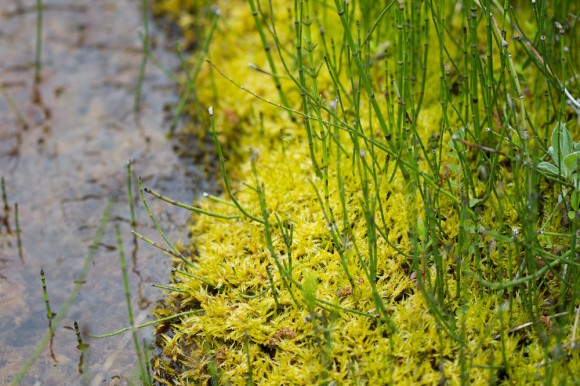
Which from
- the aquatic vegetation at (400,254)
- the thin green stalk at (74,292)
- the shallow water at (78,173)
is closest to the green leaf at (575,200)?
the aquatic vegetation at (400,254)

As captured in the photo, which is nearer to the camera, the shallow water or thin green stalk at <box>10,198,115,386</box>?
thin green stalk at <box>10,198,115,386</box>

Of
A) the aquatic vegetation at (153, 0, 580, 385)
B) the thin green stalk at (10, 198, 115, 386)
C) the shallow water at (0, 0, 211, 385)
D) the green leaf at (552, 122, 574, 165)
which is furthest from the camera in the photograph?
the shallow water at (0, 0, 211, 385)

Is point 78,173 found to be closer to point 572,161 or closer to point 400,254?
point 400,254

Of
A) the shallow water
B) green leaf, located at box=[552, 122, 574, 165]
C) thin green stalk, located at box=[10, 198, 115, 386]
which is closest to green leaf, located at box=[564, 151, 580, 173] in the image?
green leaf, located at box=[552, 122, 574, 165]

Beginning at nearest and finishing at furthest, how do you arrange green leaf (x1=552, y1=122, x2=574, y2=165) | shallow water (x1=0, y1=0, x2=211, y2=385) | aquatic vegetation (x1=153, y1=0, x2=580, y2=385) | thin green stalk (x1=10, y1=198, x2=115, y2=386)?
aquatic vegetation (x1=153, y1=0, x2=580, y2=385)
green leaf (x1=552, y1=122, x2=574, y2=165)
thin green stalk (x1=10, y1=198, x2=115, y2=386)
shallow water (x1=0, y1=0, x2=211, y2=385)

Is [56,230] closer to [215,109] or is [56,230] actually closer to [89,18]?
[215,109]

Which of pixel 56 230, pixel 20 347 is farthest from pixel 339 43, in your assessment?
pixel 20 347

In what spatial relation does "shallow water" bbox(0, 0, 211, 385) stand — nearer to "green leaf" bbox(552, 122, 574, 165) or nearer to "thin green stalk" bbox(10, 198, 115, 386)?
"thin green stalk" bbox(10, 198, 115, 386)

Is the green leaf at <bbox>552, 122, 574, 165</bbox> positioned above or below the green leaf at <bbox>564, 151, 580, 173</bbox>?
above

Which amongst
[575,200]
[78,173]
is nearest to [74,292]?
[78,173]
